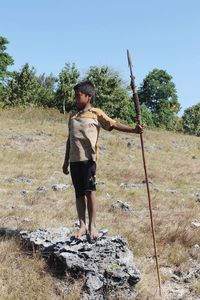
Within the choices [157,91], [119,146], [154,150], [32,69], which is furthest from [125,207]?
[157,91]

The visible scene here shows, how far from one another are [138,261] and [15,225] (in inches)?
92.0

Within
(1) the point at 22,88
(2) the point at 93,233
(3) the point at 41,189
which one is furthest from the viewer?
(1) the point at 22,88

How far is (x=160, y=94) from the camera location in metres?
85.6

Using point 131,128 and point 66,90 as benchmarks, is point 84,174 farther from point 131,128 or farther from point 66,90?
point 66,90

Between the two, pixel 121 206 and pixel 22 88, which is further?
pixel 22 88

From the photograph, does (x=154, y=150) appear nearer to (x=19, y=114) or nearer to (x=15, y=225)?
(x=19, y=114)

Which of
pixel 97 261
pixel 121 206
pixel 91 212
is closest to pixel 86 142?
pixel 91 212

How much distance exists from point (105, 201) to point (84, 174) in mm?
4797

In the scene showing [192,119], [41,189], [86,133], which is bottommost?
[41,189]

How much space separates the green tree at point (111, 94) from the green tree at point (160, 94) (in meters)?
18.3

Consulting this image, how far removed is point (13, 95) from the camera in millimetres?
56812

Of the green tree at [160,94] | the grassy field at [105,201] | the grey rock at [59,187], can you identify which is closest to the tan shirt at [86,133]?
the grassy field at [105,201]

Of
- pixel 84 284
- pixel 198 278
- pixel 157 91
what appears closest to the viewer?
pixel 84 284

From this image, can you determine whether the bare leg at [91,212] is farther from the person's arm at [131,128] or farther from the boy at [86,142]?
the person's arm at [131,128]
